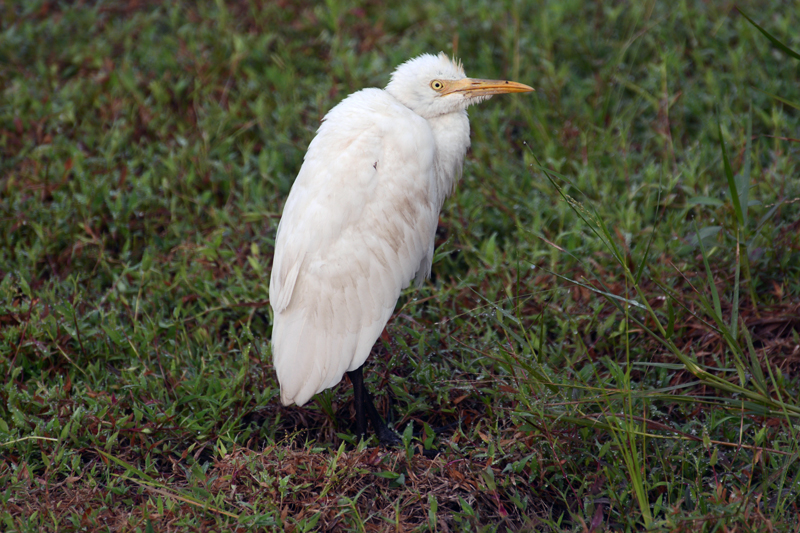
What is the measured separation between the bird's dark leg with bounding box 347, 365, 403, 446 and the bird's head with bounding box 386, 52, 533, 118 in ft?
3.65

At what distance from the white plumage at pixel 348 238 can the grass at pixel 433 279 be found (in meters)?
0.32

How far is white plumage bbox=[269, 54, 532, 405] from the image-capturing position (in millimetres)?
2572

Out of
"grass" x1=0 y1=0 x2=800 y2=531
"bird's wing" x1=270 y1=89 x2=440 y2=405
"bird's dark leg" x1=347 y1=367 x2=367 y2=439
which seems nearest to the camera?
"grass" x1=0 y1=0 x2=800 y2=531

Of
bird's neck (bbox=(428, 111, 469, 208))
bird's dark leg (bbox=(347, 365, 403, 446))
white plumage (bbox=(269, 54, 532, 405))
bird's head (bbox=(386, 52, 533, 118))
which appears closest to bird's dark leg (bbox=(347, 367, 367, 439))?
bird's dark leg (bbox=(347, 365, 403, 446))

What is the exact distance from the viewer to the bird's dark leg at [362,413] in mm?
2678

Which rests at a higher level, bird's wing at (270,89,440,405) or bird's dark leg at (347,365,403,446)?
bird's wing at (270,89,440,405)

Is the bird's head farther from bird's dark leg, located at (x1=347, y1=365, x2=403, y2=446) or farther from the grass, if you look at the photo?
bird's dark leg, located at (x1=347, y1=365, x2=403, y2=446)

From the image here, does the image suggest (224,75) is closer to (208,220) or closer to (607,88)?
(208,220)

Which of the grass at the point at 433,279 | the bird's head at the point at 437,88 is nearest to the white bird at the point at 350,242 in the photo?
the bird's head at the point at 437,88

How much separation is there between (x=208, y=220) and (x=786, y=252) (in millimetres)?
2796

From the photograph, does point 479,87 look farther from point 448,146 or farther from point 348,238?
point 348,238

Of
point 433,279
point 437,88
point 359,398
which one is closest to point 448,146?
point 437,88

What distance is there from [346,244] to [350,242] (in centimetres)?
2

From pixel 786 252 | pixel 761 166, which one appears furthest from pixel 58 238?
pixel 761 166
